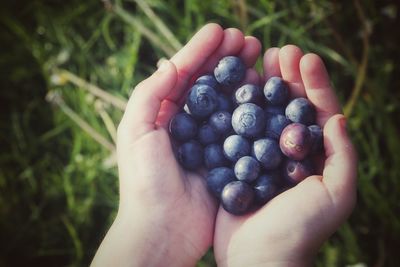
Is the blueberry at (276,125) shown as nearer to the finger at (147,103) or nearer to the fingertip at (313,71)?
the fingertip at (313,71)

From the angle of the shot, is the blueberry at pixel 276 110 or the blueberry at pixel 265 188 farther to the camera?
the blueberry at pixel 276 110

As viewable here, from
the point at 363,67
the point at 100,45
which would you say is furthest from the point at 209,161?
the point at 100,45

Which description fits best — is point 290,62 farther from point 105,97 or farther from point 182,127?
point 105,97

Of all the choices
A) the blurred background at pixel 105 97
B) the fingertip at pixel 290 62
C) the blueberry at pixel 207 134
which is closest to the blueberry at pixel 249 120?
the blueberry at pixel 207 134

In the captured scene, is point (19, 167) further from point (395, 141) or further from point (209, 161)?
point (395, 141)

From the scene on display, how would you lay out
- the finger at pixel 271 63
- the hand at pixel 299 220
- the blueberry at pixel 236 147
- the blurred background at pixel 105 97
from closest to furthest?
the hand at pixel 299 220 < the blueberry at pixel 236 147 < the finger at pixel 271 63 < the blurred background at pixel 105 97

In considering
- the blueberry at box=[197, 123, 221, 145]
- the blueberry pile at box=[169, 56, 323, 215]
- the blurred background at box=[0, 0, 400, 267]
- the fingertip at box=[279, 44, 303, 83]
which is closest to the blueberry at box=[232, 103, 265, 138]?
the blueberry pile at box=[169, 56, 323, 215]
